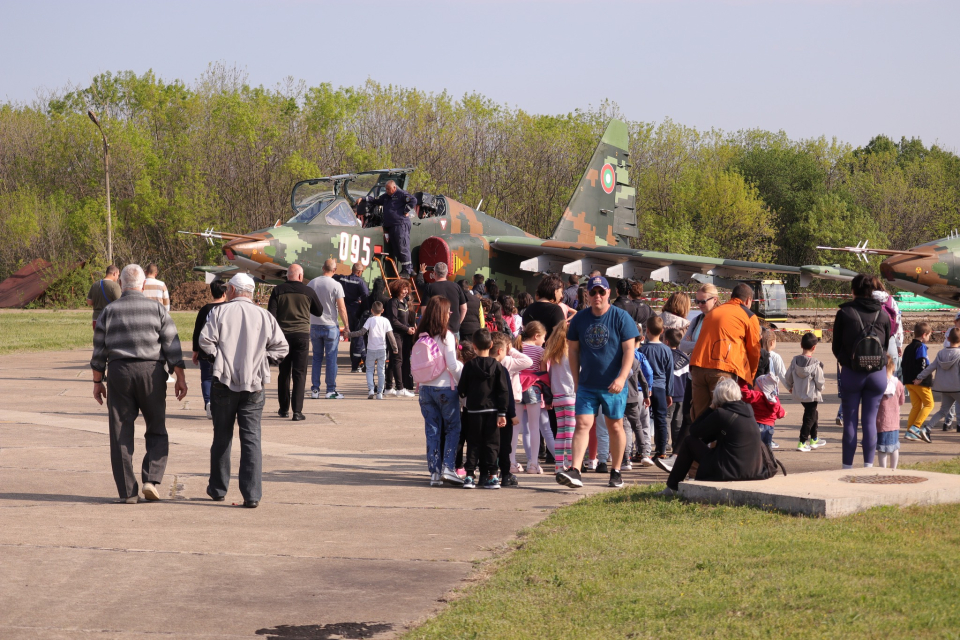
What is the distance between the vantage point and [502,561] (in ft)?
19.7

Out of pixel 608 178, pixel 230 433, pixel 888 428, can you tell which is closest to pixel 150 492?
pixel 230 433

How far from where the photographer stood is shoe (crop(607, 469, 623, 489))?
8.62 meters

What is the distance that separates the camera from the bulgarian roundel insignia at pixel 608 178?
2764 centimetres

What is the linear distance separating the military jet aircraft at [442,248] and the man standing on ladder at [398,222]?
29 cm

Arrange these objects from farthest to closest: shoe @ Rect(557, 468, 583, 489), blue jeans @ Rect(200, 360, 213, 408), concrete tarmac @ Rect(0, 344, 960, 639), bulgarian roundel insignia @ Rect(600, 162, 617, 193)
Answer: bulgarian roundel insignia @ Rect(600, 162, 617, 193) < blue jeans @ Rect(200, 360, 213, 408) < shoe @ Rect(557, 468, 583, 489) < concrete tarmac @ Rect(0, 344, 960, 639)

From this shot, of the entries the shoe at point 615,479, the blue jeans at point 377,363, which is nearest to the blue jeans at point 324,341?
the blue jeans at point 377,363

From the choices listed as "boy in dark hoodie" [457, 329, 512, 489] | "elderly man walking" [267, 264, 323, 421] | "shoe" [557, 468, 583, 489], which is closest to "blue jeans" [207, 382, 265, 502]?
"boy in dark hoodie" [457, 329, 512, 489]

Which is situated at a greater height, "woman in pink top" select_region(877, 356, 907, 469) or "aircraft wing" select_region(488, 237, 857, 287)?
"aircraft wing" select_region(488, 237, 857, 287)

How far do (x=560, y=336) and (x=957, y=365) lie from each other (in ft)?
19.4

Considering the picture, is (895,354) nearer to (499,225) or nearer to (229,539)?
(229,539)

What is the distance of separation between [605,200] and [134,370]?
21.2 meters

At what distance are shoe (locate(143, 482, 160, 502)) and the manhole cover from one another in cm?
555

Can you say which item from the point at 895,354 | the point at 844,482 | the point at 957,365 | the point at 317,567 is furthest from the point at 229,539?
the point at 957,365

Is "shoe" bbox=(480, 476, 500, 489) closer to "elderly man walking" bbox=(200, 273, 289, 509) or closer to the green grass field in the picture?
"elderly man walking" bbox=(200, 273, 289, 509)
